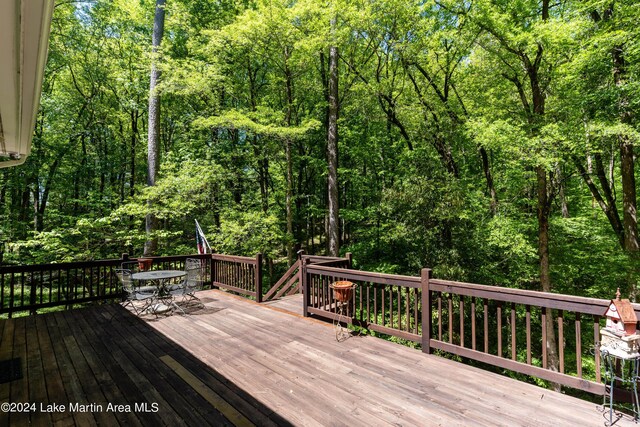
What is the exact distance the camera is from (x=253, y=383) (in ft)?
9.73

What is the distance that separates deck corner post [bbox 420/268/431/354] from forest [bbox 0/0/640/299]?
5.39 m

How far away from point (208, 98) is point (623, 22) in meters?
12.1

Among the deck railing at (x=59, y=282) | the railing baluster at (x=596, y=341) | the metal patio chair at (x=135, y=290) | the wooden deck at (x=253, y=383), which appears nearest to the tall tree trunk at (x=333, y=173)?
the deck railing at (x=59, y=282)

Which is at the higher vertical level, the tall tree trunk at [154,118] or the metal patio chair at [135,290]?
the tall tree trunk at [154,118]

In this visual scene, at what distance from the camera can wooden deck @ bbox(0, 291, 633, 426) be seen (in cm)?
243

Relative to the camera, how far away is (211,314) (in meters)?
5.34

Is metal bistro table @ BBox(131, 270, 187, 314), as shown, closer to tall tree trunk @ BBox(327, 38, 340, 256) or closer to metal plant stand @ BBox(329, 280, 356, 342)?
metal plant stand @ BBox(329, 280, 356, 342)

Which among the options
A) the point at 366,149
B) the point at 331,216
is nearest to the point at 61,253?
the point at 331,216

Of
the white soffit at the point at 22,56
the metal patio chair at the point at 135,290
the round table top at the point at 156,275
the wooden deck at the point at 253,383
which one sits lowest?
the wooden deck at the point at 253,383

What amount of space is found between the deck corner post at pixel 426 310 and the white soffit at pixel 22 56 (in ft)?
11.9

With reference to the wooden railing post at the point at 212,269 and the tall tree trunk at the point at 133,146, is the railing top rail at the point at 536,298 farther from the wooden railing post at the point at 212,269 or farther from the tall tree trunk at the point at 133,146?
the tall tree trunk at the point at 133,146

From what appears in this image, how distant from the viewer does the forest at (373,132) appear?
755 centimetres

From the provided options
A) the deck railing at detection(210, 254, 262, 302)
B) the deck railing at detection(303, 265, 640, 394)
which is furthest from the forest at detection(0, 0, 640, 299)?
the deck railing at detection(303, 265, 640, 394)

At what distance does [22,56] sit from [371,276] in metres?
3.79
